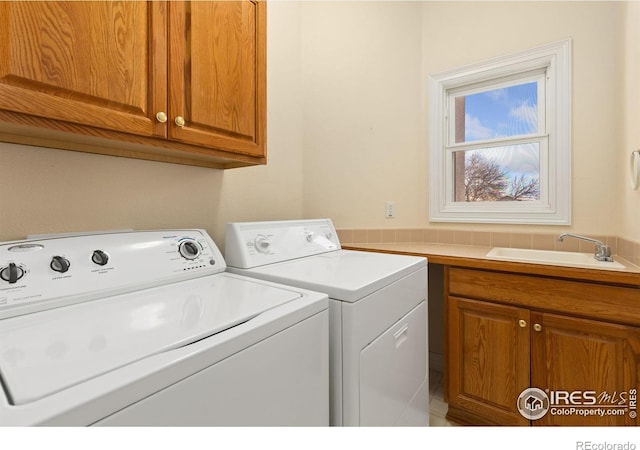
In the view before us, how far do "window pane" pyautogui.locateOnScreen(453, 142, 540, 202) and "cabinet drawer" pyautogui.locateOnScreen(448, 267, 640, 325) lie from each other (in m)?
0.87

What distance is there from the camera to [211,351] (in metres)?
0.59

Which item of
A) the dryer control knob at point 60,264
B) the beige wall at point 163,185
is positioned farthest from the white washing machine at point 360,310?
the dryer control knob at point 60,264

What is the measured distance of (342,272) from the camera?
46.4 inches

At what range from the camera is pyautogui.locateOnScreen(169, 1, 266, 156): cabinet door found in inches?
41.4

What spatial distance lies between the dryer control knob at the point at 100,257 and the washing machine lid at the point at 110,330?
0.13 meters

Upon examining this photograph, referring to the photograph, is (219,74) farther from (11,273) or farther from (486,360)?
(486,360)

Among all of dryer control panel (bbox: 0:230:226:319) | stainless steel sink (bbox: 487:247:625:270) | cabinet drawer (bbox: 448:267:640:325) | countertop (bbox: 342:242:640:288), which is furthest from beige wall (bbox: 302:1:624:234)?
dryer control panel (bbox: 0:230:226:319)

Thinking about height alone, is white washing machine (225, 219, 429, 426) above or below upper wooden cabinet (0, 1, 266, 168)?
below

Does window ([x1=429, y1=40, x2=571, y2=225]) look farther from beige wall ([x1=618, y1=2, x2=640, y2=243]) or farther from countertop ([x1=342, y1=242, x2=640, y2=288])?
countertop ([x1=342, y1=242, x2=640, y2=288])

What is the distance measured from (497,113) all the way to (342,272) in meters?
1.91

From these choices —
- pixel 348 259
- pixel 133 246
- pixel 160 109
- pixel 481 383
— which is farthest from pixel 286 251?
pixel 481 383

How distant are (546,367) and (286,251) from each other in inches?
54.4

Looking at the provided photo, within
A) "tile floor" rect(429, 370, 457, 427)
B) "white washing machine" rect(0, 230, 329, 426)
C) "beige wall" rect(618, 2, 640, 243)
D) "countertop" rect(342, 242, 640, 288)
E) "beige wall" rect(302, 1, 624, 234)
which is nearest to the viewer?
"white washing machine" rect(0, 230, 329, 426)
